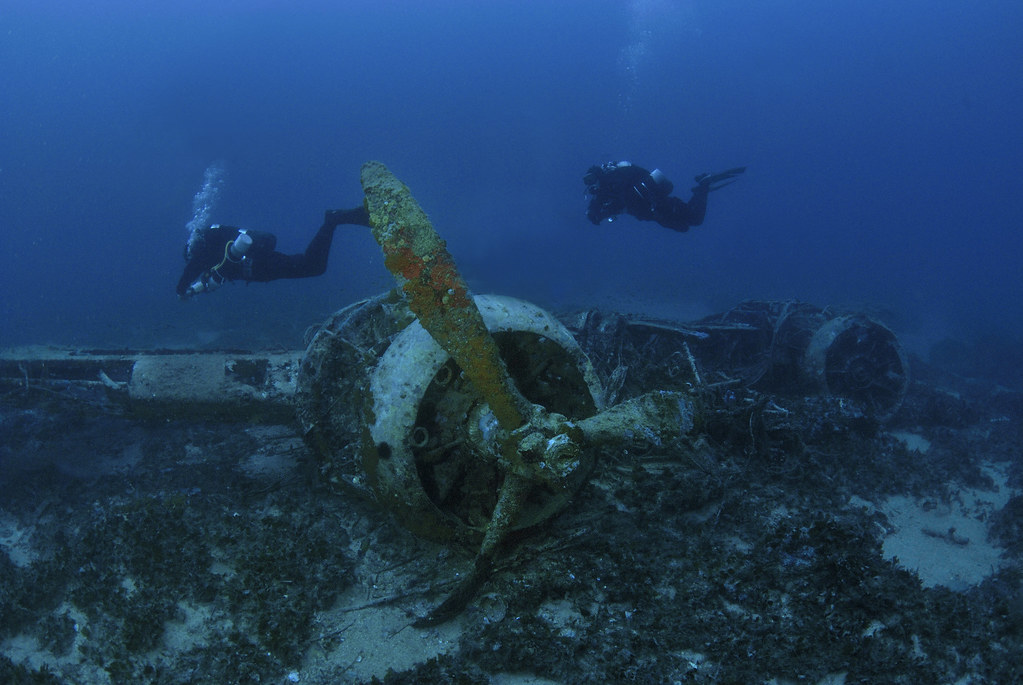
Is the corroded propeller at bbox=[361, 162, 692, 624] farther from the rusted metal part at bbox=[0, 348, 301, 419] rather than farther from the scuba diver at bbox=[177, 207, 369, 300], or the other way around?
the scuba diver at bbox=[177, 207, 369, 300]

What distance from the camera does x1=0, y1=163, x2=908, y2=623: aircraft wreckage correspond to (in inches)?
131

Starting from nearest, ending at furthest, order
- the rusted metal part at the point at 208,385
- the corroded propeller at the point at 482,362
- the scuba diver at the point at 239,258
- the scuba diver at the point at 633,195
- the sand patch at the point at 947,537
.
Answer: the corroded propeller at the point at 482,362, the sand patch at the point at 947,537, the rusted metal part at the point at 208,385, the scuba diver at the point at 239,258, the scuba diver at the point at 633,195

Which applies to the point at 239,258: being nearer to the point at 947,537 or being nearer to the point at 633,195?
the point at 633,195

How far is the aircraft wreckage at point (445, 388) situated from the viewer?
3324mm

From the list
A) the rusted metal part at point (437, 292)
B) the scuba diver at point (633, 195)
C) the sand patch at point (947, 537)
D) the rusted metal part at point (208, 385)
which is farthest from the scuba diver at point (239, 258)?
the sand patch at point (947, 537)

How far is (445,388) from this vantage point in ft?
13.5

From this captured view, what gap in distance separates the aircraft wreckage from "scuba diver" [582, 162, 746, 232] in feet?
19.2

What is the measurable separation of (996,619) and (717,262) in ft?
173

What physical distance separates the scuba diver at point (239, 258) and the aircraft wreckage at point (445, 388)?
8.66 feet

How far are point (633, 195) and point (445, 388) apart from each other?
33.7 ft

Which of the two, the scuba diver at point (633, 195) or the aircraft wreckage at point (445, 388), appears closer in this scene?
the aircraft wreckage at point (445, 388)

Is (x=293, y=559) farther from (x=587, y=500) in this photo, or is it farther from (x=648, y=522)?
(x=648, y=522)

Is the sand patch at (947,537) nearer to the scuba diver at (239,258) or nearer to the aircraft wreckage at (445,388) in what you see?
the aircraft wreckage at (445,388)

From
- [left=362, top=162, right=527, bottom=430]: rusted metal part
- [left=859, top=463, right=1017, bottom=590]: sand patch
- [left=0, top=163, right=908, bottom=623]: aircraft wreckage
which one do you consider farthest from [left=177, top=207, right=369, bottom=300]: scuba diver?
[left=859, top=463, right=1017, bottom=590]: sand patch
